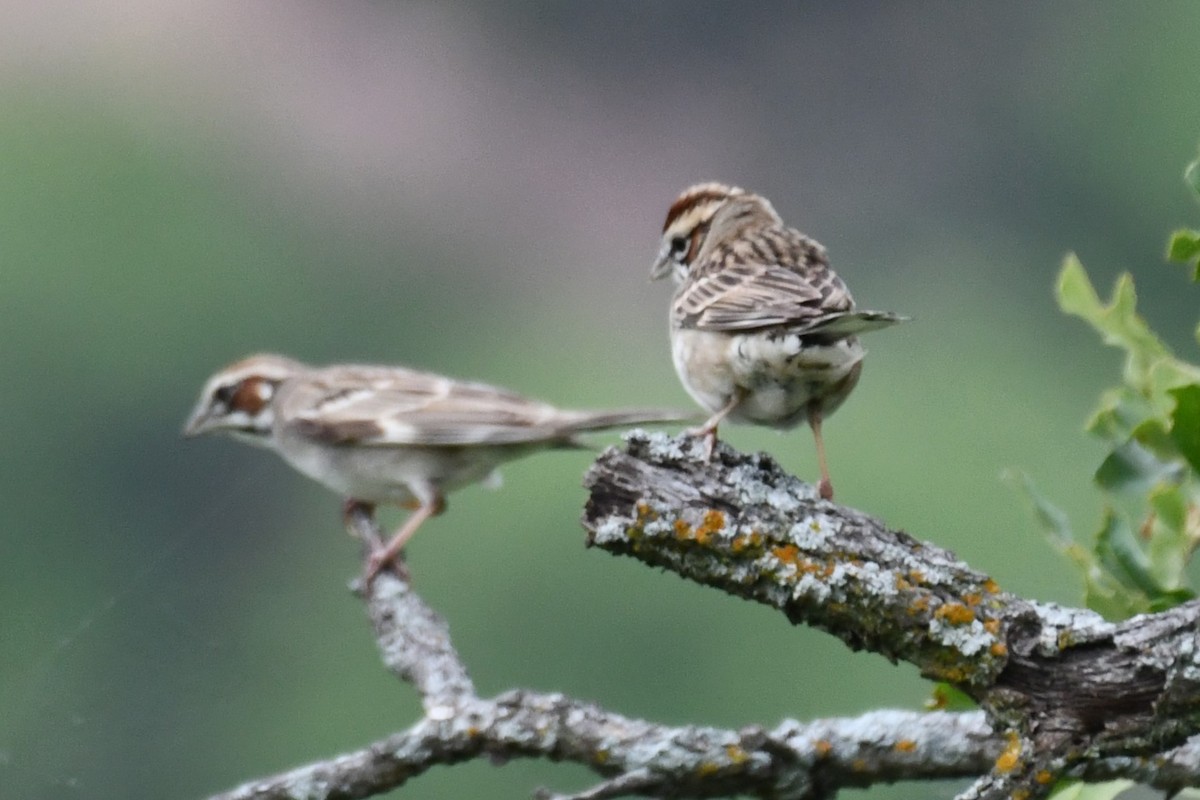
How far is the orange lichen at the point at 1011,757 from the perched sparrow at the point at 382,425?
2.77m

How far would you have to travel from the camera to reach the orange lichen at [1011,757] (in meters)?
2.15

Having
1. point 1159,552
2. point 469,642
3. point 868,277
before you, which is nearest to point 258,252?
point 868,277

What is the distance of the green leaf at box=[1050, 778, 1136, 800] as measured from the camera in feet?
8.40

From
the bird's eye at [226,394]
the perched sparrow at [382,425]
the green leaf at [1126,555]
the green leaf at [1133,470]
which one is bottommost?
the green leaf at [1126,555]

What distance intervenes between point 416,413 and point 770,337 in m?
2.26

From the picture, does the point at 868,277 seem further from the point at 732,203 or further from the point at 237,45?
the point at 732,203

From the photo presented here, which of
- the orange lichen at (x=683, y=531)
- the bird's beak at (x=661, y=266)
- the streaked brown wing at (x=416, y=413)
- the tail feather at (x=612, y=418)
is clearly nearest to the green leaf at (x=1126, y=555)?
the orange lichen at (x=683, y=531)

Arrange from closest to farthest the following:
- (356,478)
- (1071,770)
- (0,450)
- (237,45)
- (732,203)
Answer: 1. (1071,770)
2. (732,203)
3. (356,478)
4. (0,450)
5. (237,45)

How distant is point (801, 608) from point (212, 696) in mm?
3612

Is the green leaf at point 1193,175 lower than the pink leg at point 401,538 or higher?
lower

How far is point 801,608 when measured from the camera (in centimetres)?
225

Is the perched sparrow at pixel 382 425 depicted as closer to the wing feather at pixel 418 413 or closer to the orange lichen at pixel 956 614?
the wing feather at pixel 418 413

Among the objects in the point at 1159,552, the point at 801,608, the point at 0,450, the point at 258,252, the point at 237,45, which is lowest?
the point at 801,608

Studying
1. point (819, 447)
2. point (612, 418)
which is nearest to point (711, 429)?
point (819, 447)
